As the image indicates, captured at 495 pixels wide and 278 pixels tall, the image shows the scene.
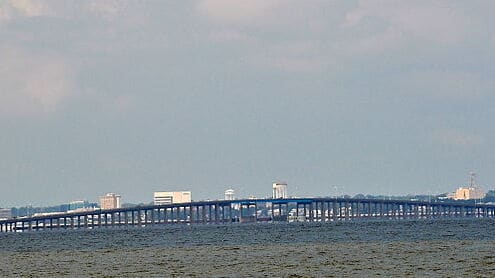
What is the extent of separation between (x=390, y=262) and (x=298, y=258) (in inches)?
429

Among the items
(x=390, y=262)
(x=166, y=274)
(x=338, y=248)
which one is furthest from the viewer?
(x=338, y=248)

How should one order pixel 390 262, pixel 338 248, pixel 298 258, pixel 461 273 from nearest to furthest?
pixel 461 273
pixel 390 262
pixel 298 258
pixel 338 248

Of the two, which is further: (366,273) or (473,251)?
(473,251)

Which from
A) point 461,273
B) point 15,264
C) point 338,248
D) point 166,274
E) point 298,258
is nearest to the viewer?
point 461,273

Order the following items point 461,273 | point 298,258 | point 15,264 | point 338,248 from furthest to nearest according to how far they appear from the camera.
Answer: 1. point 338,248
2. point 15,264
3. point 298,258
4. point 461,273

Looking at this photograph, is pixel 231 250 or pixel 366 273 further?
pixel 231 250

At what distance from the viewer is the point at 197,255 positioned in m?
104

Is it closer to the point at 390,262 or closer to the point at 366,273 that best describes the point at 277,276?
the point at 366,273

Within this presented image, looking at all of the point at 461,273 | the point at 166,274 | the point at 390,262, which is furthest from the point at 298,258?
the point at 461,273

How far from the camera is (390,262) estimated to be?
82.6m

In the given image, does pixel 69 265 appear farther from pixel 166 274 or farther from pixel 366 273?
pixel 366 273

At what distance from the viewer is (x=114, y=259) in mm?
101750

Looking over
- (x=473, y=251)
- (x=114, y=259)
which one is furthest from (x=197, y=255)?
(x=473, y=251)

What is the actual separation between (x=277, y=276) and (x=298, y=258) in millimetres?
20727
